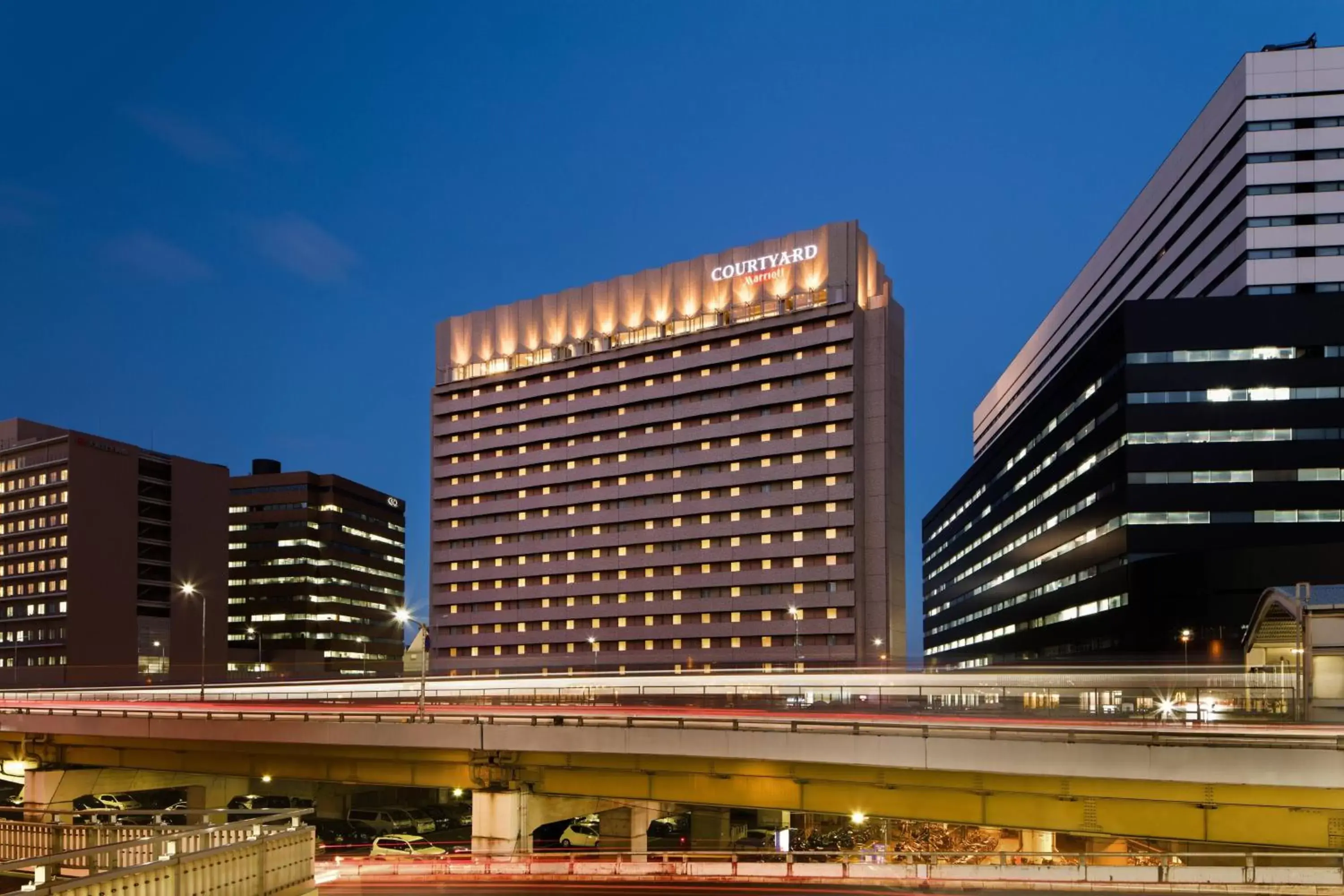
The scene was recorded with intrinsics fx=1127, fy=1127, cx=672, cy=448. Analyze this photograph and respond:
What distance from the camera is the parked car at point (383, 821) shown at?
224 ft

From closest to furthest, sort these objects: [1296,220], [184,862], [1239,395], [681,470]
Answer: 1. [184,862]
2. [1239,395]
3. [1296,220]
4. [681,470]

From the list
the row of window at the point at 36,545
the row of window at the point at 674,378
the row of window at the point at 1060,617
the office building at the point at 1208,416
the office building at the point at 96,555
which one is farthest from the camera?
A: the row of window at the point at 36,545

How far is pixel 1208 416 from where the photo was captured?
9412 centimetres

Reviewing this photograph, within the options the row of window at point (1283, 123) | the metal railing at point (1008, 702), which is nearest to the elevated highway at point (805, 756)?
the metal railing at point (1008, 702)

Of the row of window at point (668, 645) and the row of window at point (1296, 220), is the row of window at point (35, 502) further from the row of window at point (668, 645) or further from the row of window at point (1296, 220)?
the row of window at point (1296, 220)

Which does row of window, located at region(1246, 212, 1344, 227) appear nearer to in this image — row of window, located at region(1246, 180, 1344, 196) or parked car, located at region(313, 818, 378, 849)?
row of window, located at region(1246, 180, 1344, 196)

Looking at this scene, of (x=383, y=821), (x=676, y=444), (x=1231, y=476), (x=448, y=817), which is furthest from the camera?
(x=676, y=444)

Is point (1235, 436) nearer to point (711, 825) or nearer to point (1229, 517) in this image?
point (1229, 517)

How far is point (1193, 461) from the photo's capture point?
93562mm

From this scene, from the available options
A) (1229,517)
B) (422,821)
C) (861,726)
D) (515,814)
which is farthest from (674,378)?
(861,726)

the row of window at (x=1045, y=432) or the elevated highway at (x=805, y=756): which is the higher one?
the row of window at (x=1045, y=432)

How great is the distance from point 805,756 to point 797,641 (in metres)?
81.7

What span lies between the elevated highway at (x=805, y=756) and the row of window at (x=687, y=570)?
70.9 m

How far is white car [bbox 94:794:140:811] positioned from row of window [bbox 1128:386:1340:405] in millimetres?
81867
